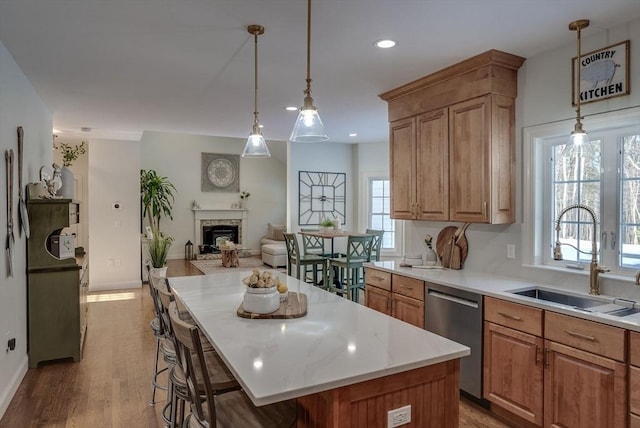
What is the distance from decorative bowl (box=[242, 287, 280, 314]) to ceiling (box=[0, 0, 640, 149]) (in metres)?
1.59

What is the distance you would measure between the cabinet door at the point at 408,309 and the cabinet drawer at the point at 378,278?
0.13 meters

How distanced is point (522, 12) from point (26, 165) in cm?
414

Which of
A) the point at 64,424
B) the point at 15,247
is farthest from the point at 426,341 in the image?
the point at 15,247

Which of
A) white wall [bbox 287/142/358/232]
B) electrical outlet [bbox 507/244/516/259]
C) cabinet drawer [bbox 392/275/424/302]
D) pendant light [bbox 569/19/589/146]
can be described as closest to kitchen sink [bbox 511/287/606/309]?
electrical outlet [bbox 507/244/516/259]

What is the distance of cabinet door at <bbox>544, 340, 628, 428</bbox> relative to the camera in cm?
217

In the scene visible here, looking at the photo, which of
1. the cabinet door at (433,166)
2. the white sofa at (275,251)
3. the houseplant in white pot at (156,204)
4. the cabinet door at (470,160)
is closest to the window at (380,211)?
the white sofa at (275,251)

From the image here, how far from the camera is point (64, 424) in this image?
285cm

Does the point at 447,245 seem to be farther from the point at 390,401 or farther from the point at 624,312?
the point at 390,401

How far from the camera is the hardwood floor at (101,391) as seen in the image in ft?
9.45

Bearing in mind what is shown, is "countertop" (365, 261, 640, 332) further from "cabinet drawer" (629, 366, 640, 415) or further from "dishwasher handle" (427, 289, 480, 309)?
"cabinet drawer" (629, 366, 640, 415)

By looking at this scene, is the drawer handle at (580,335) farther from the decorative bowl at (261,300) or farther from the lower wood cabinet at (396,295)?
the decorative bowl at (261,300)

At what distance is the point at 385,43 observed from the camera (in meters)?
2.89

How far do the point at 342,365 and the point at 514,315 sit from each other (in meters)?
1.60

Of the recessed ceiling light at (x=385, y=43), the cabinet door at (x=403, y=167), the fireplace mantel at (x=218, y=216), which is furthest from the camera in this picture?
the fireplace mantel at (x=218, y=216)
